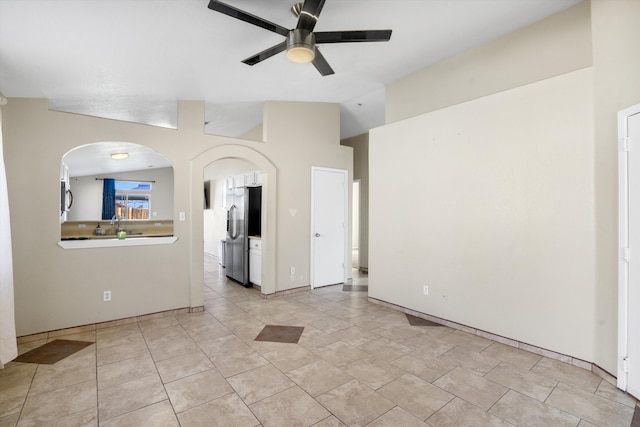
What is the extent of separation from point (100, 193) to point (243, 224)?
23.5ft

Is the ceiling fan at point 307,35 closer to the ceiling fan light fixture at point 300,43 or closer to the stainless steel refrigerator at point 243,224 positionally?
the ceiling fan light fixture at point 300,43

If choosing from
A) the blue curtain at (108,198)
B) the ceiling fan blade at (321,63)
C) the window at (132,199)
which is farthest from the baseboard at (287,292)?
the blue curtain at (108,198)

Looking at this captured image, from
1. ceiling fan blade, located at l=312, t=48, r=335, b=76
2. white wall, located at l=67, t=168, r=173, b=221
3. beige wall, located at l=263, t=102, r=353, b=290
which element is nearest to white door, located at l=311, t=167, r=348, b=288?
beige wall, located at l=263, t=102, r=353, b=290

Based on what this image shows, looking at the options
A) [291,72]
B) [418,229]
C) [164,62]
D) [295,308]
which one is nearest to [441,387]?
[418,229]

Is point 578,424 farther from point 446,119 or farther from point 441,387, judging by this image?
point 446,119

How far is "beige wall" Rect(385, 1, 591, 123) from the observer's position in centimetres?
282

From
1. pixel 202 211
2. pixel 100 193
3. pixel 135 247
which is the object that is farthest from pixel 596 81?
pixel 100 193

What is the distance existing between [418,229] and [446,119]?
138cm

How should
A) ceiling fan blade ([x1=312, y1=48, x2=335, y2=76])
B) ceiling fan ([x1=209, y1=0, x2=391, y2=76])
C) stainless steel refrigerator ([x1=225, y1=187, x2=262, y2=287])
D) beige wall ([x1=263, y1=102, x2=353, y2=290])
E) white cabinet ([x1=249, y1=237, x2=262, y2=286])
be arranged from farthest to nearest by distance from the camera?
stainless steel refrigerator ([x1=225, y1=187, x2=262, y2=287]) < white cabinet ([x1=249, y1=237, x2=262, y2=286]) < beige wall ([x1=263, y1=102, x2=353, y2=290]) < ceiling fan blade ([x1=312, y1=48, x2=335, y2=76]) < ceiling fan ([x1=209, y1=0, x2=391, y2=76])

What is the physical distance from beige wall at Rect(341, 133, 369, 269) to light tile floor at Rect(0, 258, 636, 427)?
3.36 meters

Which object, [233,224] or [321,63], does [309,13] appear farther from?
[233,224]

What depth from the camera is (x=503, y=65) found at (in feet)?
10.8

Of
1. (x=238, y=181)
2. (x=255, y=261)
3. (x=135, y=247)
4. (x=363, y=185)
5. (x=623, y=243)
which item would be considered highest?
(x=238, y=181)

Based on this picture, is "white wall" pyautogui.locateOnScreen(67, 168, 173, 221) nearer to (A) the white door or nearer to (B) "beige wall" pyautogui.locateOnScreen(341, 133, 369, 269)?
(B) "beige wall" pyautogui.locateOnScreen(341, 133, 369, 269)
